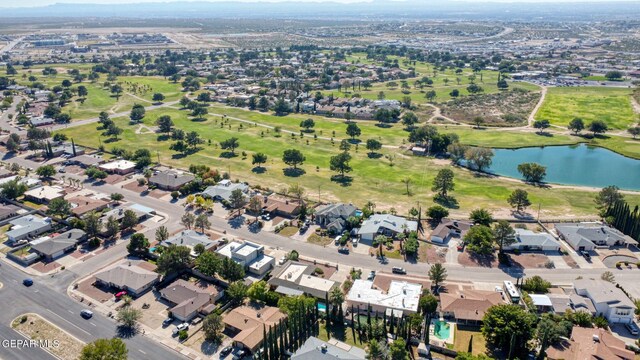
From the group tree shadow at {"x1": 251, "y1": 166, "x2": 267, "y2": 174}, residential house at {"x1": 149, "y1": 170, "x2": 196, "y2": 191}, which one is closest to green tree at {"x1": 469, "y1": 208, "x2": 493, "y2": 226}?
tree shadow at {"x1": 251, "y1": 166, "x2": 267, "y2": 174}

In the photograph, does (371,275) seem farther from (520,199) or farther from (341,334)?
(520,199)

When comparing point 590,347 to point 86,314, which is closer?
point 590,347

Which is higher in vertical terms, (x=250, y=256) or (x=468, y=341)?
(x=250, y=256)

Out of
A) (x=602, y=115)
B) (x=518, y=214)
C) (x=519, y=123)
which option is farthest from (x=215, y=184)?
(x=602, y=115)

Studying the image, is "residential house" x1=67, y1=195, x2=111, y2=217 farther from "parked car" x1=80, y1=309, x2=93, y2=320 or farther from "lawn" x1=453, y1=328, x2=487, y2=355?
"lawn" x1=453, y1=328, x2=487, y2=355

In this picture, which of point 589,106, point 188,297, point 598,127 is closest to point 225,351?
point 188,297

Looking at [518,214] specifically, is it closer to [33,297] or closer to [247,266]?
[247,266]

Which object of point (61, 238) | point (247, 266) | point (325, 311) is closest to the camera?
point (325, 311)
